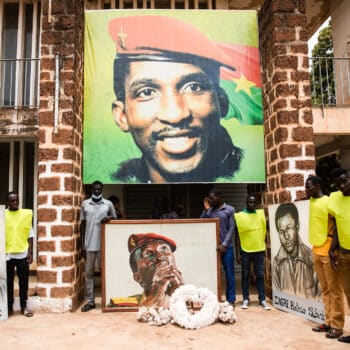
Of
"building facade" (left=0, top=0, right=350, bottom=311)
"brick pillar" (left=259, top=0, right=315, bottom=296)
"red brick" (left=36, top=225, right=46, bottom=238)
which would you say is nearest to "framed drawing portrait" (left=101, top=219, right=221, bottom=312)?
"building facade" (left=0, top=0, right=350, bottom=311)

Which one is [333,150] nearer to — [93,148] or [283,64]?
[283,64]

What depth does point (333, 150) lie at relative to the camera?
10398 millimetres

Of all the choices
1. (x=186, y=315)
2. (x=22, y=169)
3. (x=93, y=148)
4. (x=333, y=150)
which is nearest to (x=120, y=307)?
(x=186, y=315)

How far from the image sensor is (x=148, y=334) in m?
4.52

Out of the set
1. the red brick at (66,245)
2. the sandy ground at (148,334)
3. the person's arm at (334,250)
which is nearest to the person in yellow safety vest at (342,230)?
the person's arm at (334,250)

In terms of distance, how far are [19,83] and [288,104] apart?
530 cm

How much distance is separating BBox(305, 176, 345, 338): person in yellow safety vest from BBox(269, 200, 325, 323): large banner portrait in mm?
314

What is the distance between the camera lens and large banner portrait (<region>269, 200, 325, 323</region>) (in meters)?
4.97

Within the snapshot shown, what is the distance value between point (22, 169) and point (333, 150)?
7.83 m

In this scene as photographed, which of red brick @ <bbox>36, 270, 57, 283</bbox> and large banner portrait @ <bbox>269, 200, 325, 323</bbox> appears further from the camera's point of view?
red brick @ <bbox>36, 270, 57, 283</bbox>

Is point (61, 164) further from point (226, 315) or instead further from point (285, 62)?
point (285, 62)

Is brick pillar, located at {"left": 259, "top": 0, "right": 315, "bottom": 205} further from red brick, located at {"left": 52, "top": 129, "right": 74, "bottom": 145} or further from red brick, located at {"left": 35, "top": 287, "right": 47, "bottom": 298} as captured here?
Answer: red brick, located at {"left": 35, "top": 287, "right": 47, "bottom": 298}

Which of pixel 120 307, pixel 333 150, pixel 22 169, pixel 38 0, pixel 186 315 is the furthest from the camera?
pixel 333 150

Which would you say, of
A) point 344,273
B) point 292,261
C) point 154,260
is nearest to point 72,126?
point 154,260
